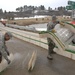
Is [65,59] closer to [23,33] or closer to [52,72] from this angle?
[52,72]

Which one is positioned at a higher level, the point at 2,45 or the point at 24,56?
the point at 2,45

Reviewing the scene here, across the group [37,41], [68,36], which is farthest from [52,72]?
[37,41]

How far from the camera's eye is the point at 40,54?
9.70 m

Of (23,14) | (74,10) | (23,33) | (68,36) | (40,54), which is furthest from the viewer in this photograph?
(23,14)

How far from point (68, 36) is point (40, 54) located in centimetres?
172

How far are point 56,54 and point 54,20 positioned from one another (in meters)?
1.72

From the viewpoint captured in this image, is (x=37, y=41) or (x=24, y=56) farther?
(x=37, y=41)

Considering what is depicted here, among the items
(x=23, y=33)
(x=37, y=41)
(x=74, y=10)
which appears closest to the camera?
(x=37, y=41)

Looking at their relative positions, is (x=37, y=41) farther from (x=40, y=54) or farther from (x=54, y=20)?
(x=54, y=20)

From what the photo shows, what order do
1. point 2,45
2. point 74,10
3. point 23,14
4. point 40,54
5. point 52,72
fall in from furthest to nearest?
point 23,14 → point 74,10 → point 40,54 → point 52,72 → point 2,45

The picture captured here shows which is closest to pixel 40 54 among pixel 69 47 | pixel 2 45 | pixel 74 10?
pixel 69 47

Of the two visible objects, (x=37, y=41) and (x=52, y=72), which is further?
(x=37, y=41)

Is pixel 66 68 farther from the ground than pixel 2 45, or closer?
closer

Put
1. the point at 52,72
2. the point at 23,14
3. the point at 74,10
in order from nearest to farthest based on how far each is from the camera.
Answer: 1. the point at 52,72
2. the point at 74,10
3. the point at 23,14
